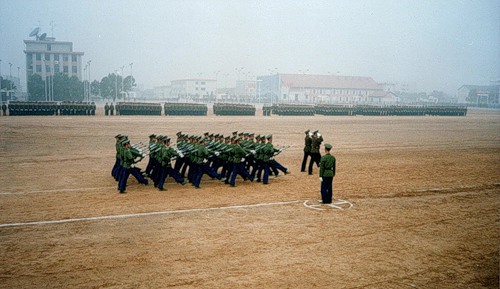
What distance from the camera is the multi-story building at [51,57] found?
90.6m

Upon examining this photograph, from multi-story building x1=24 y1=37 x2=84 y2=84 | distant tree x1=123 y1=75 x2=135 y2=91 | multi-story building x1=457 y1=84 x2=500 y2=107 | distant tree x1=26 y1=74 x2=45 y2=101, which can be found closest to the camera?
distant tree x1=26 y1=74 x2=45 y2=101

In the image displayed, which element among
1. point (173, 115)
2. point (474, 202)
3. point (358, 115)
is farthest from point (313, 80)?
point (474, 202)

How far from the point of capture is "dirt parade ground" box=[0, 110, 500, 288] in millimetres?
6504

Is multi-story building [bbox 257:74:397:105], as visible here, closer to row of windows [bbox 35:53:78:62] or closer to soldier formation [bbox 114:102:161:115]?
row of windows [bbox 35:53:78:62]

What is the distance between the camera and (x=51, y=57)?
304 feet

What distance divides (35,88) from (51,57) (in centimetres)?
2957

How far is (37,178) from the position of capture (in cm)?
1352

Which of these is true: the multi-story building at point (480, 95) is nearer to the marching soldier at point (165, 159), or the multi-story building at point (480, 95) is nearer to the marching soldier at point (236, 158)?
the marching soldier at point (236, 158)

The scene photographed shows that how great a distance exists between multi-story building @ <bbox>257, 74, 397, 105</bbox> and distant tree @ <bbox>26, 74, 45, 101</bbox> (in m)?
58.8

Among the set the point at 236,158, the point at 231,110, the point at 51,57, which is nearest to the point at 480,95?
the point at 231,110

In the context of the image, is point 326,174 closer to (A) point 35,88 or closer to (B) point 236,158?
(B) point 236,158

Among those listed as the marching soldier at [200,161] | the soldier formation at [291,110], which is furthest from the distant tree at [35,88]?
the marching soldier at [200,161]

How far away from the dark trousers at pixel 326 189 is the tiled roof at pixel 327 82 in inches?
4143

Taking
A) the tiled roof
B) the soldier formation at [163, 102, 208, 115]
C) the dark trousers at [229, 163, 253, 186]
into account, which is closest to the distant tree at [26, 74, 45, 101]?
the soldier formation at [163, 102, 208, 115]
